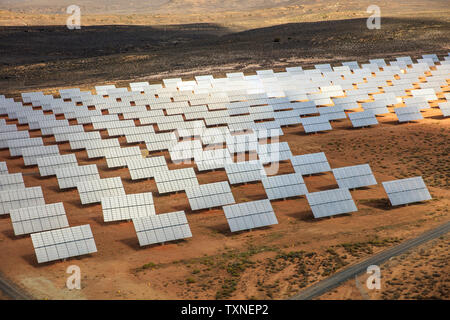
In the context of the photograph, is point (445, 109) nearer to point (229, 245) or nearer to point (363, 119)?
point (363, 119)

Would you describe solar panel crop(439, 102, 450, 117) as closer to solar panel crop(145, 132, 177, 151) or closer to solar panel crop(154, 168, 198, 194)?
solar panel crop(145, 132, 177, 151)

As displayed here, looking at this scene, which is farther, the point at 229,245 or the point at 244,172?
the point at 244,172

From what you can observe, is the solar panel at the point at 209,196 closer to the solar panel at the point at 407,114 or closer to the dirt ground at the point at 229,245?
the dirt ground at the point at 229,245

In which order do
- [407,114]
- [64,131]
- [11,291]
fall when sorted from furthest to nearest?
[407,114]
[64,131]
[11,291]

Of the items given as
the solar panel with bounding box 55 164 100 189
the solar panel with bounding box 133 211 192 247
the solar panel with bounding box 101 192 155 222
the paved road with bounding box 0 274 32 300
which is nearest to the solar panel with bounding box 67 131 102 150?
the solar panel with bounding box 55 164 100 189

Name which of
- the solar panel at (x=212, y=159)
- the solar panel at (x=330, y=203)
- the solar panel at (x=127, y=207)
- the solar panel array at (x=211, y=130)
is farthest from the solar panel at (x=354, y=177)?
the solar panel at (x=127, y=207)

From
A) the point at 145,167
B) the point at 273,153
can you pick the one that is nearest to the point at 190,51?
the point at 273,153
